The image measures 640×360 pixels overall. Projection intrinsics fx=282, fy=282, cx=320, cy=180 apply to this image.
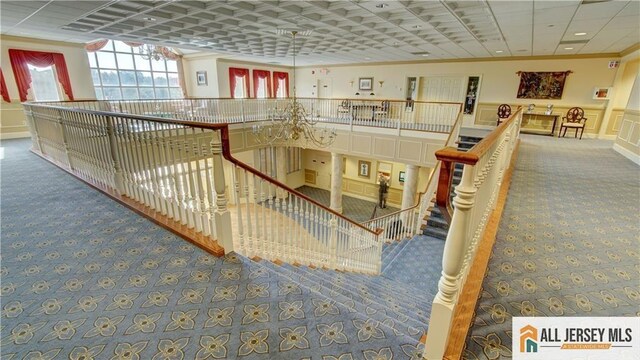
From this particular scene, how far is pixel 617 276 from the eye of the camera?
2.15m

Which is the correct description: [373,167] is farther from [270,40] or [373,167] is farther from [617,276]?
[617,276]

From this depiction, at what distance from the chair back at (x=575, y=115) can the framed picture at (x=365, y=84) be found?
7210 millimetres

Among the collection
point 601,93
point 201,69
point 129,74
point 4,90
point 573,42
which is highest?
point 573,42

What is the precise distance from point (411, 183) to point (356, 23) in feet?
17.8

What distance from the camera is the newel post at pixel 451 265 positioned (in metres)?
1.20

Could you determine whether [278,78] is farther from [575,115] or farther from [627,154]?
[627,154]

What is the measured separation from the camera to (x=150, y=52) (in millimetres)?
11125

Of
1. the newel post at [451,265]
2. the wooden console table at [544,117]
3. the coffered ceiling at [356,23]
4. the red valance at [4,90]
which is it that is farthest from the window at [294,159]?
the newel post at [451,265]

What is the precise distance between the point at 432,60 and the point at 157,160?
436 inches

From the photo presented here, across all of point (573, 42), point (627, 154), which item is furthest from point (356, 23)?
point (627, 154)

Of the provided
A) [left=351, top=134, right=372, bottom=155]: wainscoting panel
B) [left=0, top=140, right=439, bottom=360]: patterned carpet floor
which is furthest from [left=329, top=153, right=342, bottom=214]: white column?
[left=0, top=140, right=439, bottom=360]: patterned carpet floor

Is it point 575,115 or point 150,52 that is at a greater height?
point 150,52

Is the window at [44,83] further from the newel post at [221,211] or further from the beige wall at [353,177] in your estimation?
the newel post at [221,211]

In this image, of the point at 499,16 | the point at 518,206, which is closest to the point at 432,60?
the point at 499,16
